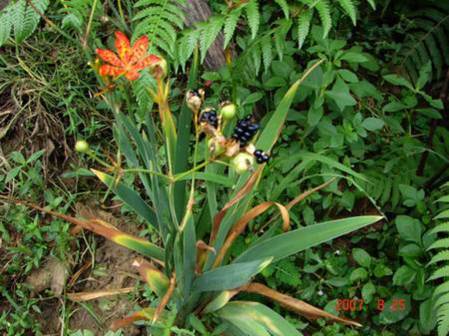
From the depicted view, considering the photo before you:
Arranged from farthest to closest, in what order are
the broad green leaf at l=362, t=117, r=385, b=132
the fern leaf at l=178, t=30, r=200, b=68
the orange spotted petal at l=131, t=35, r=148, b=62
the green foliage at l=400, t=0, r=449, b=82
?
the green foliage at l=400, t=0, r=449, b=82 → the broad green leaf at l=362, t=117, r=385, b=132 → the fern leaf at l=178, t=30, r=200, b=68 → the orange spotted petal at l=131, t=35, r=148, b=62

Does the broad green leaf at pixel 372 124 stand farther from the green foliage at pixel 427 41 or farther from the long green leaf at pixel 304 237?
the long green leaf at pixel 304 237

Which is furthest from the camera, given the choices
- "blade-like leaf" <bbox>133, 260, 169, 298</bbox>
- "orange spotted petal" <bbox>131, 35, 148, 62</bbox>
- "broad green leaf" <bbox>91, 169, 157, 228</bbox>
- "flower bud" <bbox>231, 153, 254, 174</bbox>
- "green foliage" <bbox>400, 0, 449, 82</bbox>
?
"green foliage" <bbox>400, 0, 449, 82</bbox>

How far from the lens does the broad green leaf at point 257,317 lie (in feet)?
4.74

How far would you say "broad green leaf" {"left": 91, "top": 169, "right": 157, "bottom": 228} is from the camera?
1389 millimetres

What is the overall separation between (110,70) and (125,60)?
42mm

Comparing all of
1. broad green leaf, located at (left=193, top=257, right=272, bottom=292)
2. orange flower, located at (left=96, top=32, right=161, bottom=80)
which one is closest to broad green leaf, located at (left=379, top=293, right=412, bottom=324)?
broad green leaf, located at (left=193, top=257, right=272, bottom=292)

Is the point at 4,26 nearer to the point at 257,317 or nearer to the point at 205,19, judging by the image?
the point at 205,19

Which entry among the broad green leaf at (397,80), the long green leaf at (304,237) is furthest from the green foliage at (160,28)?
the broad green leaf at (397,80)

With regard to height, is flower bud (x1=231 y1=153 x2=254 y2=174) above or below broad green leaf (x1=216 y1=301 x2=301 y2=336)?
above

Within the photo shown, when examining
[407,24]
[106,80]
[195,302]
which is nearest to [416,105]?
[407,24]

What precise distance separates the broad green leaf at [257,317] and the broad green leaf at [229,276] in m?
0.12

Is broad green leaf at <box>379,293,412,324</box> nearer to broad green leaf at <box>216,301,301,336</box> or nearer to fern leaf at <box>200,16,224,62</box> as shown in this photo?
broad green leaf at <box>216,301,301,336</box>

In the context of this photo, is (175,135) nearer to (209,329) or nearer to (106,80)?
(106,80)

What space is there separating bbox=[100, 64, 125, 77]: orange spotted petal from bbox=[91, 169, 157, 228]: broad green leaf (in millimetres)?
264
